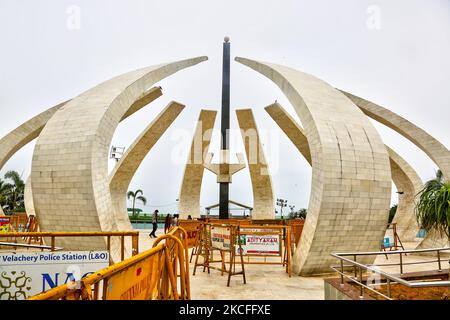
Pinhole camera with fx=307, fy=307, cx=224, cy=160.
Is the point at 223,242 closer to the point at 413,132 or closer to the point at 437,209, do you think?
the point at 437,209

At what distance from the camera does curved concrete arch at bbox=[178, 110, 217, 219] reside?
20.1 meters

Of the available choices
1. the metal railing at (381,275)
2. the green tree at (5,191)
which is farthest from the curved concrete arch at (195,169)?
the green tree at (5,191)

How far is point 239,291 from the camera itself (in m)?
5.84

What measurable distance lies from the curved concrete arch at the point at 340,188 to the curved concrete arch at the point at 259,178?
11.8 m

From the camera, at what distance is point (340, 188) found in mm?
7453

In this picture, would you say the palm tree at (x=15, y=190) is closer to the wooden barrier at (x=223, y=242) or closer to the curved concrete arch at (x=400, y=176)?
the curved concrete arch at (x=400, y=176)

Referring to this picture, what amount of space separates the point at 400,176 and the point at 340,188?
11.6m

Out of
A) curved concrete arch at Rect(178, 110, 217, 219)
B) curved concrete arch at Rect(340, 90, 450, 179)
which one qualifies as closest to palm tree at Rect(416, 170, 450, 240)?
curved concrete arch at Rect(340, 90, 450, 179)

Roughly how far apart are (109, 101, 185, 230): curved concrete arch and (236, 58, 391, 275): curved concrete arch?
35.0 feet

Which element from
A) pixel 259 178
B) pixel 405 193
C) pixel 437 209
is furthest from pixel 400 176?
pixel 437 209

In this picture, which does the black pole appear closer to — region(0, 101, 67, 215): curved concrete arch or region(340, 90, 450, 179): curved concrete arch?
region(340, 90, 450, 179): curved concrete arch

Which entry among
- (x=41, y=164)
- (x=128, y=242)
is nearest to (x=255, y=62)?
(x=41, y=164)
